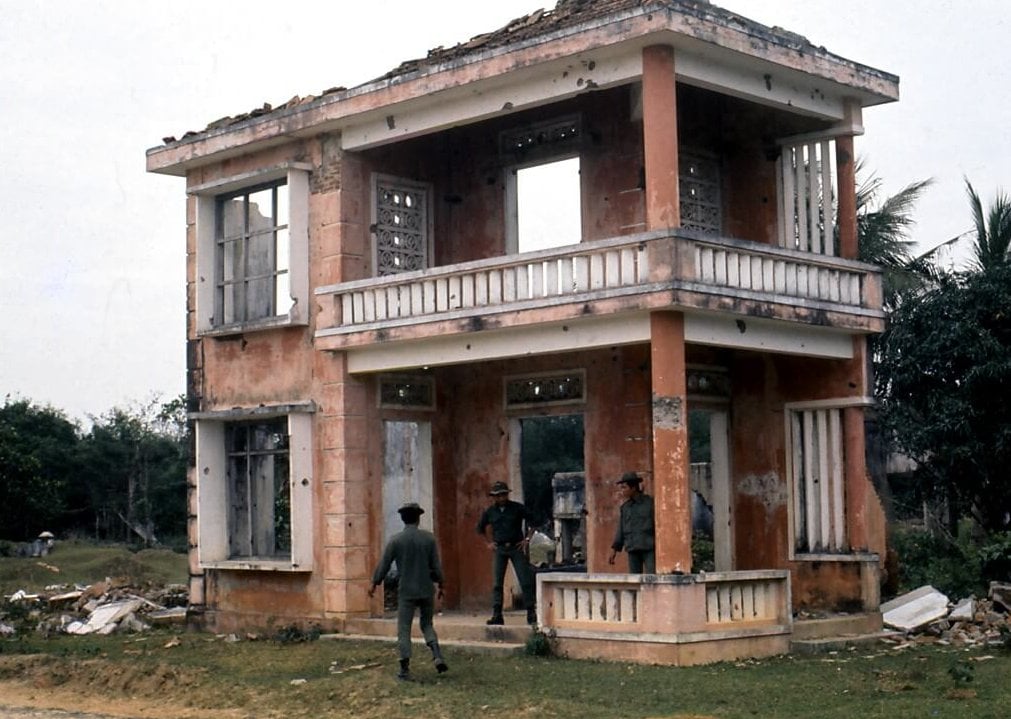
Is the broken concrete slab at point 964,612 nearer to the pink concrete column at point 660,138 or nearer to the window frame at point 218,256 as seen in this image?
the pink concrete column at point 660,138

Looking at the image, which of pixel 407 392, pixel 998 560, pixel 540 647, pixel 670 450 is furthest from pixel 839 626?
pixel 407 392

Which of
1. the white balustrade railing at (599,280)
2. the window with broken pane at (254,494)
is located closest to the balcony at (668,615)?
the white balustrade railing at (599,280)

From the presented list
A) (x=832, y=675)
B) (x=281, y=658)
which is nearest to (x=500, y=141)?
(x=281, y=658)

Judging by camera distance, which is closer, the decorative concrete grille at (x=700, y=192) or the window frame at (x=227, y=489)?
the decorative concrete grille at (x=700, y=192)

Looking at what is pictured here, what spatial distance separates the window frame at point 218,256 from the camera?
17.2 metres

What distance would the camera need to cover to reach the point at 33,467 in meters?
31.7

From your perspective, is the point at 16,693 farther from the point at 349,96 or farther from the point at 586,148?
the point at 586,148

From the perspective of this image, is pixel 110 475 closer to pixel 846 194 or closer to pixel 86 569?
pixel 86 569

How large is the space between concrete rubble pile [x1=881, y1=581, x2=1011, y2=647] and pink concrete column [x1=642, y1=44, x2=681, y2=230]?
5.18m

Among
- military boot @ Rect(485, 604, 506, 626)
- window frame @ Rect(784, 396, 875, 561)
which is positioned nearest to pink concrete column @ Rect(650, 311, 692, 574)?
military boot @ Rect(485, 604, 506, 626)

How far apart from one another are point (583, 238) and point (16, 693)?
7.68 meters

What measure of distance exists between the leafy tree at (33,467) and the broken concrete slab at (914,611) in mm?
20768

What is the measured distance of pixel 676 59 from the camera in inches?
553

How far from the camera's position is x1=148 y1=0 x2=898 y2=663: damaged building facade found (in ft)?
45.6
